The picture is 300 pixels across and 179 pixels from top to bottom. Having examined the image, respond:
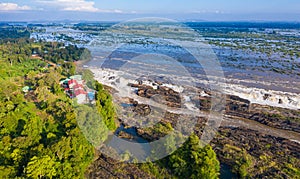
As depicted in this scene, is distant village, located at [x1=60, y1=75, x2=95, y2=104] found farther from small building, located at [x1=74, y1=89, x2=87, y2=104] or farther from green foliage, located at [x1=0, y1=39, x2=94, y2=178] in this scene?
green foliage, located at [x1=0, y1=39, x2=94, y2=178]

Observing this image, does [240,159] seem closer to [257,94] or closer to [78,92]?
[257,94]

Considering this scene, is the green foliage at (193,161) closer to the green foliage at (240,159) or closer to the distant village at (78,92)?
the green foliage at (240,159)

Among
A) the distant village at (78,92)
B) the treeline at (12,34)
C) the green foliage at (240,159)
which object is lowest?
the green foliage at (240,159)

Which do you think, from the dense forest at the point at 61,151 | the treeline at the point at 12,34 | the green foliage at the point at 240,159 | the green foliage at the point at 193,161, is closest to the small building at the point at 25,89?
the dense forest at the point at 61,151

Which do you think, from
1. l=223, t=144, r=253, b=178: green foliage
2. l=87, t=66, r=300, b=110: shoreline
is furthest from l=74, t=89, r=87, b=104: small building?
l=223, t=144, r=253, b=178: green foliage

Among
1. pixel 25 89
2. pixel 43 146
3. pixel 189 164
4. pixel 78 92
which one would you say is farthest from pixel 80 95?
pixel 189 164

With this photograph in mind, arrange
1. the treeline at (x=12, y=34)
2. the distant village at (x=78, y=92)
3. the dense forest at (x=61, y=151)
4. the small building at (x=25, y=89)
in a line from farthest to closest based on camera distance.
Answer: the treeline at (x=12, y=34) → the small building at (x=25, y=89) → the distant village at (x=78, y=92) → the dense forest at (x=61, y=151)

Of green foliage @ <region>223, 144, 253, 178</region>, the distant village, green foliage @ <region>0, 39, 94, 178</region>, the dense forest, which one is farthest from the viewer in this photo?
the distant village

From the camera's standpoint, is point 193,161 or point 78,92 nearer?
point 193,161

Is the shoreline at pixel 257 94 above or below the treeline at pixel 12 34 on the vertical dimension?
below

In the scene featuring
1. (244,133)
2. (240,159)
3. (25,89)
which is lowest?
(240,159)

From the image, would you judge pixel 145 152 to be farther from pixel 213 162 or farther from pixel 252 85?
pixel 252 85
